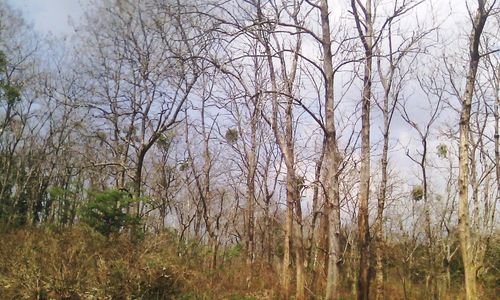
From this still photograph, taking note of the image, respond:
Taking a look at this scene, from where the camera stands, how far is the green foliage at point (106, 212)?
36.4 ft

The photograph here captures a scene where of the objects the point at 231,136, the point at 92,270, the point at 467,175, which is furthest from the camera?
the point at 231,136

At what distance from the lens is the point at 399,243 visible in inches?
1042

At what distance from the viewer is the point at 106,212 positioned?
11.1 m

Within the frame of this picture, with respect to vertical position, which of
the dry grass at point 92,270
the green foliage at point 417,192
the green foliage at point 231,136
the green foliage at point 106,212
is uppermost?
the green foliage at point 231,136

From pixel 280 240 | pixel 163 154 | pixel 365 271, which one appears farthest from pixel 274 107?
pixel 280 240

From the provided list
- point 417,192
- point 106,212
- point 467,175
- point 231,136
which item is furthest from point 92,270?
point 417,192

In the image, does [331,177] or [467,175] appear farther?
[467,175]

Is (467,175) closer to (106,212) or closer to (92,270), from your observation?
(92,270)

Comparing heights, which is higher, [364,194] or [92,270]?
[364,194]

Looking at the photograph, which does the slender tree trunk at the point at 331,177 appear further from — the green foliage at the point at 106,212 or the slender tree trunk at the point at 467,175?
the green foliage at the point at 106,212

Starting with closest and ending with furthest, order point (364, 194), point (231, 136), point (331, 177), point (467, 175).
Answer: point (331, 177), point (467, 175), point (364, 194), point (231, 136)

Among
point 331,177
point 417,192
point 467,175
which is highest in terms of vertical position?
point 417,192

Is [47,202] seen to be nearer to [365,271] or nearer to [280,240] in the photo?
[280,240]

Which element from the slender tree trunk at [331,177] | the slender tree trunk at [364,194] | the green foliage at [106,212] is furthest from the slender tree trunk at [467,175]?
the green foliage at [106,212]
